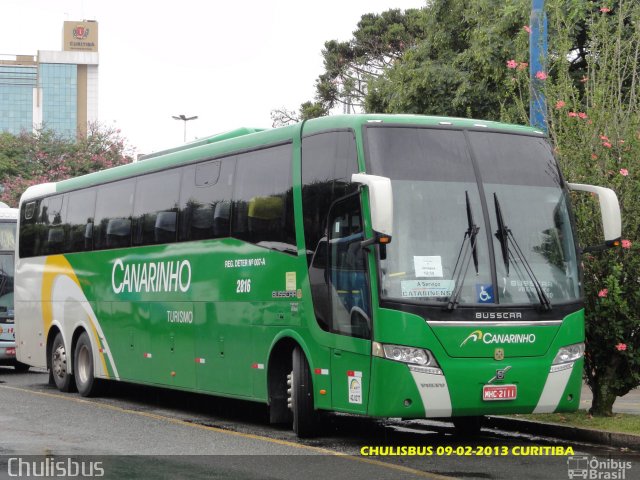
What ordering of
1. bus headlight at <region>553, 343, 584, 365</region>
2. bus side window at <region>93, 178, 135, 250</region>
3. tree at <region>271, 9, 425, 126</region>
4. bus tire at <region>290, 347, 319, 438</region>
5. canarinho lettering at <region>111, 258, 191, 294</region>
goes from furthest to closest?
1. tree at <region>271, 9, 425, 126</region>
2. bus side window at <region>93, 178, 135, 250</region>
3. canarinho lettering at <region>111, 258, 191, 294</region>
4. bus tire at <region>290, 347, 319, 438</region>
5. bus headlight at <region>553, 343, 584, 365</region>

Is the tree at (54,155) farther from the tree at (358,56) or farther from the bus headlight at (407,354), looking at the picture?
the bus headlight at (407,354)

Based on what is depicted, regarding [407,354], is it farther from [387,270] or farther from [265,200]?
[265,200]

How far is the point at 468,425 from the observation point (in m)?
13.4

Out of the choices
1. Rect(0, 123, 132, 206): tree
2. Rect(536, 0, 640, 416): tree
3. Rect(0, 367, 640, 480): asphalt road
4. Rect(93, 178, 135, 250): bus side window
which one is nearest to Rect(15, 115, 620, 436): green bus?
Rect(0, 367, 640, 480): asphalt road

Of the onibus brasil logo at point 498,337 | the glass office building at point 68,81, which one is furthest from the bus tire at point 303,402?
the glass office building at point 68,81

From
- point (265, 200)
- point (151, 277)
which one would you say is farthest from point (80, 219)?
point (265, 200)

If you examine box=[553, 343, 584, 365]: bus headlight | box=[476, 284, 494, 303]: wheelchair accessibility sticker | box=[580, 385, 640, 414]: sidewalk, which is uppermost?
box=[476, 284, 494, 303]: wheelchair accessibility sticker

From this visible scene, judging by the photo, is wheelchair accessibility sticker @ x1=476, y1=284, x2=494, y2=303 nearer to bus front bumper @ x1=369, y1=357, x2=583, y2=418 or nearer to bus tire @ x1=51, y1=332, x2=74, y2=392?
bus front bumper @ x1=369, y1=357, x2=583, y2=418

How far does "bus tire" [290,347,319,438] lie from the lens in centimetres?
1237

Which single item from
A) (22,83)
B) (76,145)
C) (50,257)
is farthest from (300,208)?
(22,83)

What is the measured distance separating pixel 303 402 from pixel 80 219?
26.0 feet

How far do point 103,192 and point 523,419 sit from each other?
26.2ft

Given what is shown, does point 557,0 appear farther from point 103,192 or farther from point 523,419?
point 103,192

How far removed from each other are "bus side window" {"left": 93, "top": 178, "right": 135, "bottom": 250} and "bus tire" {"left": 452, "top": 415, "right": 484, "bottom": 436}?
6136 millimetres
